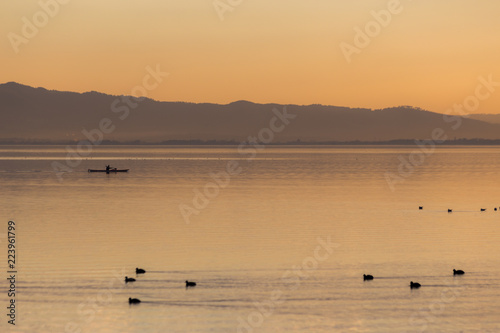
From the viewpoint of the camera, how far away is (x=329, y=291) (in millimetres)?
32531

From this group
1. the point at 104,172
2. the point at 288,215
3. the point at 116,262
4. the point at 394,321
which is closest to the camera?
the point at 394,321

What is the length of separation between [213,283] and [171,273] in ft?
9.36

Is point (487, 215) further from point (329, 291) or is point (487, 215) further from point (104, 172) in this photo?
point (104, 172)

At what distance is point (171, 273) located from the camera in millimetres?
35656

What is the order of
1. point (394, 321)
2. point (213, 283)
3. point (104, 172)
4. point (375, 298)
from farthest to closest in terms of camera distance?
point (104, 172), point (213, 283), point (375, 298), point (394, 321)

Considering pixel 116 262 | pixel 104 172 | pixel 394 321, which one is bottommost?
pixel 394 321

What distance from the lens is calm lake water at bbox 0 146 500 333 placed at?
2838cm

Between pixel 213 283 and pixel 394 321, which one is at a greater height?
pixel 213 283

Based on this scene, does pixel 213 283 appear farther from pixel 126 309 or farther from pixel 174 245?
pixel 174 245

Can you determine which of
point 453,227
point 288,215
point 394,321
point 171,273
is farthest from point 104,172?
point 394,321

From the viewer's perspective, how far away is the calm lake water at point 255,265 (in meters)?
28.4

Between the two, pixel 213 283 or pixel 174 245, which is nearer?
pixel 213 283

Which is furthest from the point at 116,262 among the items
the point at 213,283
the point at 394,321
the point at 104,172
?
the point at 104,172

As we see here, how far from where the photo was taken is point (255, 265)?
125ft
